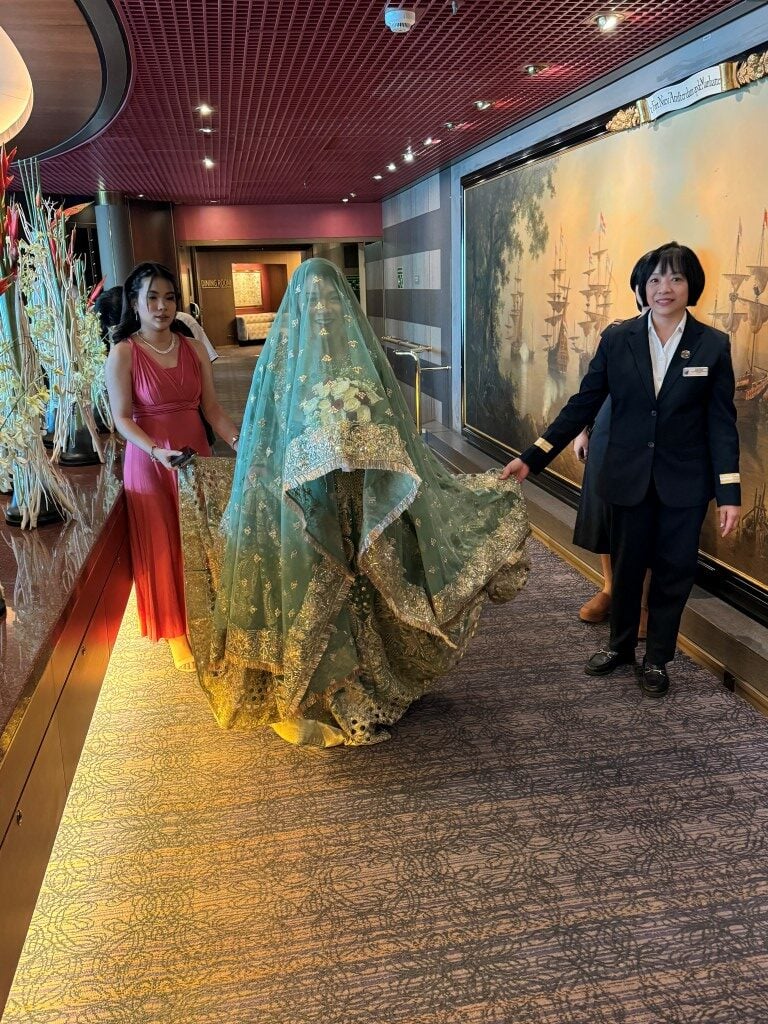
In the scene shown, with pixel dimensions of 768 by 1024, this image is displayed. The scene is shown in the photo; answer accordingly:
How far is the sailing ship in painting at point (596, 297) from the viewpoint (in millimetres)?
4242

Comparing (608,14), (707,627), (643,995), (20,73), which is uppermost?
(608,14)

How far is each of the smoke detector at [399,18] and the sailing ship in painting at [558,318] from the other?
1.97 meters

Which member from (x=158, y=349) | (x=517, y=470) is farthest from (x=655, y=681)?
(x=158, y=349)

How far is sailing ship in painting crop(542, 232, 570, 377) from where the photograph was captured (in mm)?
4824

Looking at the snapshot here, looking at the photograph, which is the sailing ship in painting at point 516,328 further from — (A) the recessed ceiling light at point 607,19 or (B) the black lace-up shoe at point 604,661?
(B) the black lace-up shoe at point 604,661

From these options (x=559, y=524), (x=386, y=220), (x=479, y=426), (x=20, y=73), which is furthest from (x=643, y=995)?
(x=386, y=220)

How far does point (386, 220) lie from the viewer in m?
10.5

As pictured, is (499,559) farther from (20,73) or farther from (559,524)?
(559,524)

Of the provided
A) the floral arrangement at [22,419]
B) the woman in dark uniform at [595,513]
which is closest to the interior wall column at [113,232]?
the floral arrangement at [22,419]

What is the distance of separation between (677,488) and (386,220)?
346 inches

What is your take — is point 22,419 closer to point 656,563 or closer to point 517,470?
point 517,470

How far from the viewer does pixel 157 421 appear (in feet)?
10.0

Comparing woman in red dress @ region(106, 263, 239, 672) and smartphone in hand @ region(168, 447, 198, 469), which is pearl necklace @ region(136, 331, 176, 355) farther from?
smartphone in hand @ region(168, 447, 198, 469)

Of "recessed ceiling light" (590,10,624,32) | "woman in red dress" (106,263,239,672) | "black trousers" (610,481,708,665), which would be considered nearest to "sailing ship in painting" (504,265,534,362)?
"recessed ceiling light" (590,10,624,32)
